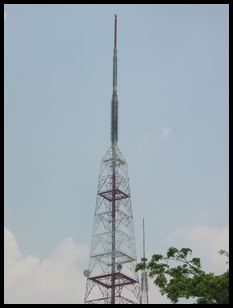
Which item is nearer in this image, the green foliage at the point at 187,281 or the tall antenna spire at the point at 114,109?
the green foliage at the point at 187,281

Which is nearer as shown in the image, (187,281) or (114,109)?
(187,281)

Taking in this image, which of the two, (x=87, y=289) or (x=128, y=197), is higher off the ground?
(x=128, y=197)

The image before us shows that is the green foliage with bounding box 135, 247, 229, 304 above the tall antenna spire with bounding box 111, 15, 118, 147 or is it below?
below

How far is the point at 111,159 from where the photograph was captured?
64.8 m

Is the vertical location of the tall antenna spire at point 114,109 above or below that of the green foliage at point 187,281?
above

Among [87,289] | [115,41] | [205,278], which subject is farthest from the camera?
[115,41]

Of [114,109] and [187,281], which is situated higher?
[114,109]

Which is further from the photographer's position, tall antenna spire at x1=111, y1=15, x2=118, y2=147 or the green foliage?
tall antenna spire at x1=111, y1=15, x2=118, y2=147
